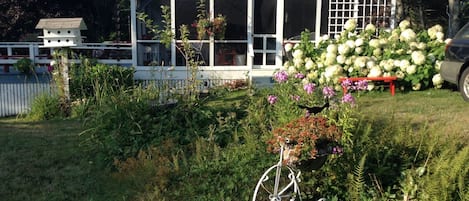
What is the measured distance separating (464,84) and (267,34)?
5.54m

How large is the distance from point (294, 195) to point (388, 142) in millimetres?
1364

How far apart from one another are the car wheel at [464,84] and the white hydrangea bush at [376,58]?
1.16m

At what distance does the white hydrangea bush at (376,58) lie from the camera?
9039 mm

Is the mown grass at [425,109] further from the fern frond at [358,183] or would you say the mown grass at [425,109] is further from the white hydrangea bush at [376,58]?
the fern frond at [358,183]

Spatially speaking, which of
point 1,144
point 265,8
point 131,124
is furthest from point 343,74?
point 1,144

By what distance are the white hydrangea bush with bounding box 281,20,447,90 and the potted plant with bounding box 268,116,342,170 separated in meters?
5.03

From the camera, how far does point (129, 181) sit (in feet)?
15.9

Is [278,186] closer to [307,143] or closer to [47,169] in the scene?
[307,143]

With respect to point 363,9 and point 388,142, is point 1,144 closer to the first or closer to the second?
point 388,142

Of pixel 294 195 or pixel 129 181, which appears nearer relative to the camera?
pixel 294 195

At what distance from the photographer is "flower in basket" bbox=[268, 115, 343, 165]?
3527 millimetres

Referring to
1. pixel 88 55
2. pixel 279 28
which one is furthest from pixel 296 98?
pixel 88 55

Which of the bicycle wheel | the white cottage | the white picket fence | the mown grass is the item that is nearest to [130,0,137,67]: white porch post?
the white cottage

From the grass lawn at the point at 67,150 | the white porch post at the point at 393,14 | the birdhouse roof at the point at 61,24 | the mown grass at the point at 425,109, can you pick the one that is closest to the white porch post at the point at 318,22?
the white porch post at the point at 393,14
